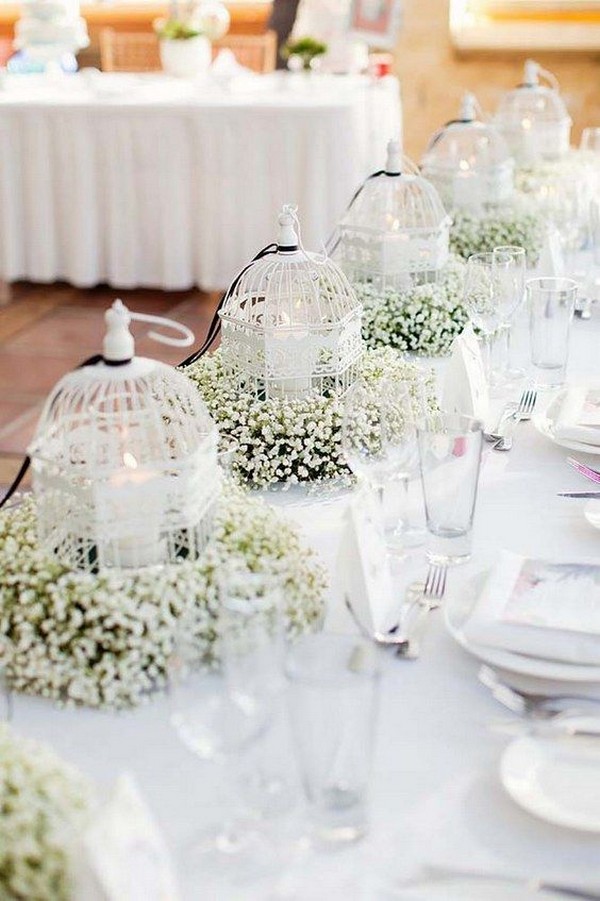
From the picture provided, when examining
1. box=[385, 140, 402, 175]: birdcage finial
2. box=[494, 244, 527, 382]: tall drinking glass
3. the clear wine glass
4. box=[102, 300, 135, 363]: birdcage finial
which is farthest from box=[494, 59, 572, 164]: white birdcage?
the clear wine glass

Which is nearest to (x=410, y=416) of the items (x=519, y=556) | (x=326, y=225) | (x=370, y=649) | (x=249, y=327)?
(x=519, y=556)

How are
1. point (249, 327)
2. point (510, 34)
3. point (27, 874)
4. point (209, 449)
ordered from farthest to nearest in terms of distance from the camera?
1. point (510, 34)
2. point (249, 327)
3. point (209, 449)
4. point (27, 874)

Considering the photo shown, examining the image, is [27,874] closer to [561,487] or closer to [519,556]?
[519,556]

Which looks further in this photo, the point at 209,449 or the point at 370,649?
the point at 209,449

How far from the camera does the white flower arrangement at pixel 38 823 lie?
81 cm

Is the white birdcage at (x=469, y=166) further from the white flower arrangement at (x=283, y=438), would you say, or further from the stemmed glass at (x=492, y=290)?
the white flower arrangement at (x=283, y=438)

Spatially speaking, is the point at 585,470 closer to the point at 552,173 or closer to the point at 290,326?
the point at 290,326

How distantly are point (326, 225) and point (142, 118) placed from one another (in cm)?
90

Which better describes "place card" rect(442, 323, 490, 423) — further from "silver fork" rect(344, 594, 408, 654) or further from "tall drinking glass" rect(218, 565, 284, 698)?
"tall drinking glass" rect(218, 565, 284, 698)

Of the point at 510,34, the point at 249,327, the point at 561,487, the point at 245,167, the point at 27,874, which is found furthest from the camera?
the point at 510,34

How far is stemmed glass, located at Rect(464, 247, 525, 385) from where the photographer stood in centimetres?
191

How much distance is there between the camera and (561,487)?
5.21 feet

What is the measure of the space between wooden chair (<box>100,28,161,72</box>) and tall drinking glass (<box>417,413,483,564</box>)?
5.75 m

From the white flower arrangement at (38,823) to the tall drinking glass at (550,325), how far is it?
3.99ft
